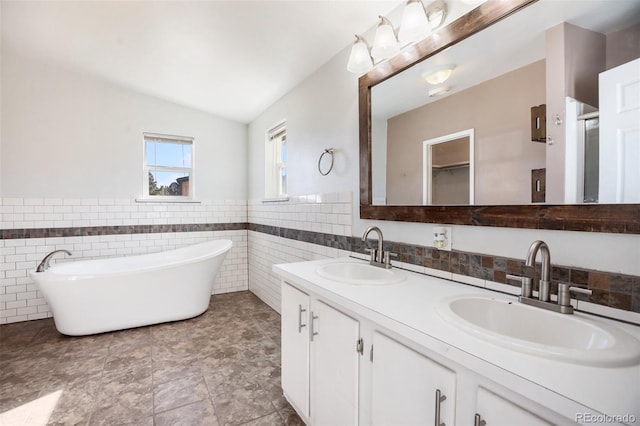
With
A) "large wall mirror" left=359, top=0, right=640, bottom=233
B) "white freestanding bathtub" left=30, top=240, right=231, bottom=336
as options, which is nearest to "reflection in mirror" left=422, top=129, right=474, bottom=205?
"large wall mirror" left=359, top=0, right=640, bottom=233

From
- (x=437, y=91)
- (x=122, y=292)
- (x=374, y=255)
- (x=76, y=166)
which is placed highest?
(x=437, y=91)

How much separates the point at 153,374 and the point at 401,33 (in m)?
2.81

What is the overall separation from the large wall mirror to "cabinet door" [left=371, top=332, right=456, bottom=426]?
0.70 m

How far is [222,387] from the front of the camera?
2045mm

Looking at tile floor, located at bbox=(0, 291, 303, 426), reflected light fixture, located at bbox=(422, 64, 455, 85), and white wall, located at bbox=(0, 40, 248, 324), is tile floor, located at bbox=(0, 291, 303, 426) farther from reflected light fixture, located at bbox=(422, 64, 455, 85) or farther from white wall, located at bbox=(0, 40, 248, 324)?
reflected light fixture, located at bbox=(422, 64, 455, 85)

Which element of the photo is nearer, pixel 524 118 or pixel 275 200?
pixel 524 118

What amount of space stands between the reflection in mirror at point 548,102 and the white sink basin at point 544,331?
0.41 m

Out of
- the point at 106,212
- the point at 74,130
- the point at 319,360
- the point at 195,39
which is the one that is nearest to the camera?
the point at 319,360

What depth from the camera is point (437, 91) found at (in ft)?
5.16

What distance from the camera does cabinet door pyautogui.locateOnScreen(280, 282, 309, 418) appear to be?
61.0 inches

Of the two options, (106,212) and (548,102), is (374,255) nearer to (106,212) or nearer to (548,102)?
(548,102)

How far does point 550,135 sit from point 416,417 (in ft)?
3.59

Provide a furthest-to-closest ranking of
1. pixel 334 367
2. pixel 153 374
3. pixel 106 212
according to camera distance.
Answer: pixel 106 212 < pixel 153 374 < pixel 334 367

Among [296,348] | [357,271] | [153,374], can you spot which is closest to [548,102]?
[357,271]
